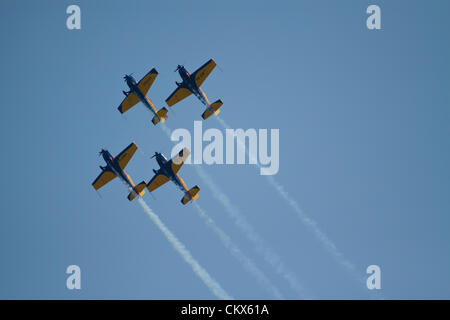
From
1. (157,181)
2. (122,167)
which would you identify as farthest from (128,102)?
(157,181)

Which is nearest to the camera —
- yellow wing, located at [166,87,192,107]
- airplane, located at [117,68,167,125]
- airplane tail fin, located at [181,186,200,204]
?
Answer: airplane, located at [117,68,167,125]

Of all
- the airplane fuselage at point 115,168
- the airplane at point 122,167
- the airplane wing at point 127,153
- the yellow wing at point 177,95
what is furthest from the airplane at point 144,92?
the airplane fuselage at point 115,168

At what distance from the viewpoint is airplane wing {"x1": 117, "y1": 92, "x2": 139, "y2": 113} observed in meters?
68.7

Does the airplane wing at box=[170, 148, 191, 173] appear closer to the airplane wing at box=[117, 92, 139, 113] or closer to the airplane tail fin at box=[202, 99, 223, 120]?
the airplane tail fin at box=[202, 99, 223, 120]

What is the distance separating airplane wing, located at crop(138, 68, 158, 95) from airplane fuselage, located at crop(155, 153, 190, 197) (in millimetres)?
6761

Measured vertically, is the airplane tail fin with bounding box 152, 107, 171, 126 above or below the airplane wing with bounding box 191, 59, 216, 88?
below

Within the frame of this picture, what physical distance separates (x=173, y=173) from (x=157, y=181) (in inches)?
83.9

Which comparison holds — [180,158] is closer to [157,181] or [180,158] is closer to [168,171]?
[168,171]

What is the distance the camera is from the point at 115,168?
66.9 meters

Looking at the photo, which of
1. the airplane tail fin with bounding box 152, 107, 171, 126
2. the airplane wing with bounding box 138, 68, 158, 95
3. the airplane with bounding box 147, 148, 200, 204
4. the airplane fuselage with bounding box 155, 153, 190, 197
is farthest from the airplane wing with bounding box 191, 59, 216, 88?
the airplane fuselage with bounding box 155, 153, 190, 197

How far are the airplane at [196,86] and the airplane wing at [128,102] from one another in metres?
3.51
